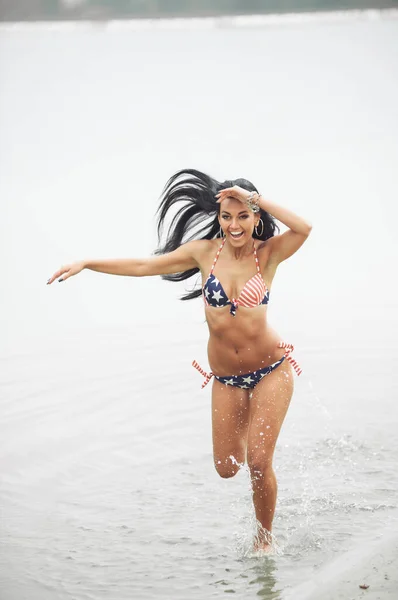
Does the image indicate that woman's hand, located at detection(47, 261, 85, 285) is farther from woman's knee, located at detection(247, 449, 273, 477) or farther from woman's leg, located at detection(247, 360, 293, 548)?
woman's knee, located at detection(247, 449, 273, 477)

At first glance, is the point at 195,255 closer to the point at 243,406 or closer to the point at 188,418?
the point at 243,406

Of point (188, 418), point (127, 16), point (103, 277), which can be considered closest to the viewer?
point (188, 418)

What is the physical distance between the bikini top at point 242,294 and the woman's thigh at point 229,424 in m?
0.49

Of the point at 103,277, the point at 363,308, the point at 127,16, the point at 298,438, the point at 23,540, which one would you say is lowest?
the point at 23,540

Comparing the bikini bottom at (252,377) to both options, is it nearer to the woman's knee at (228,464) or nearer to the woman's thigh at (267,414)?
the woman's thigh at (267,414)

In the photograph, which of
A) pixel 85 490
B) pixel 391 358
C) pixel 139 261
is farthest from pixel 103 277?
pixel 139 261

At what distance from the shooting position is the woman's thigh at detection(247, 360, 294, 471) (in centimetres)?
471

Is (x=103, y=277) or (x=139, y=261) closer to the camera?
(x=139, y=261)

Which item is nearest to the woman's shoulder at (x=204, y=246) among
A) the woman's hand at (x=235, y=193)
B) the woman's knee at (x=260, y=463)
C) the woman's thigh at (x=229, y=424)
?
the woman's hand at (x=235, y=193)

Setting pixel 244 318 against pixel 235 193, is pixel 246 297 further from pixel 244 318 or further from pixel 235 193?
pixel 235 193

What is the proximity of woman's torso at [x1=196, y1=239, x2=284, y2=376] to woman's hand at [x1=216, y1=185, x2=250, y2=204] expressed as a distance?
325mm

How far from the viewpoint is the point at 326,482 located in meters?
5.99

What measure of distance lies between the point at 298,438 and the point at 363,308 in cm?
428

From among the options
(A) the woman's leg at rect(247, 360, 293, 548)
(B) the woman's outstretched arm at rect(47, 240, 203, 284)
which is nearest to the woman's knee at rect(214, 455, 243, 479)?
(A) the woman's leg at rect(247, 360, 293, 548)
